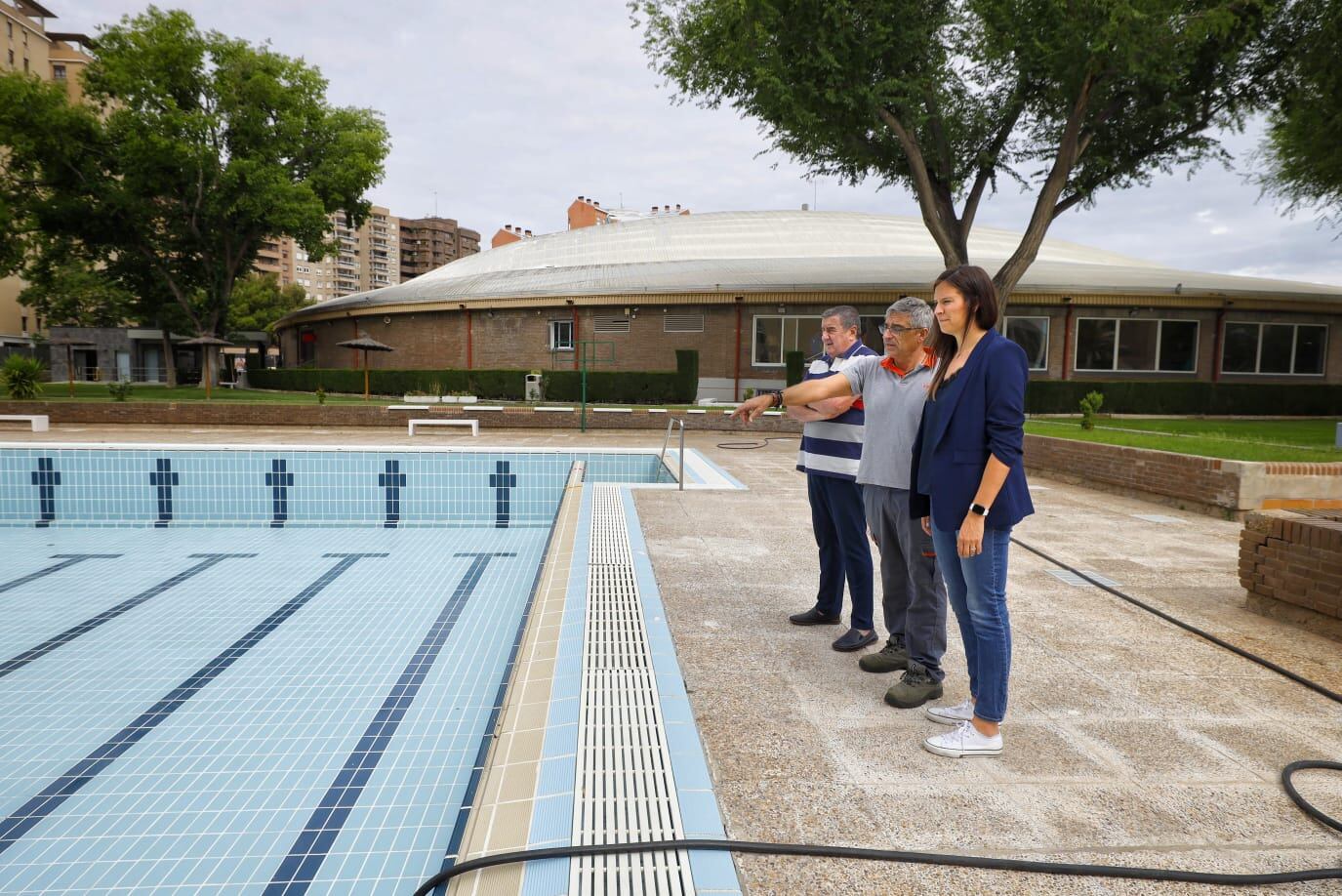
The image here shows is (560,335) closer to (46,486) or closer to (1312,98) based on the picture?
(46,486)

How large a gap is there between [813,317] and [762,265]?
151 inches

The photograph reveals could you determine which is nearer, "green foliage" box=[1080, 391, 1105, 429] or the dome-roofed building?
"green foliage" box=[1080, 391, 1105, 429]

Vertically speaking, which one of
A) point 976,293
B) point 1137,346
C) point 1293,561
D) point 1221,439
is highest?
point 1137,346

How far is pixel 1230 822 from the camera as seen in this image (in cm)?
238

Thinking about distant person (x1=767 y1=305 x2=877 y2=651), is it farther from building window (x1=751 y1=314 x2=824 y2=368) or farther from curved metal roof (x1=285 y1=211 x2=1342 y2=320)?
building window (x1=751 y1=314 x2=824 y2=368)

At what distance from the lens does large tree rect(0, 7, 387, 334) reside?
25.9 meters

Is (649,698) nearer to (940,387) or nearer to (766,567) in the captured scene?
(940,387)

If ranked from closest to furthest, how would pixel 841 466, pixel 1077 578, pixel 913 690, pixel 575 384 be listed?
1. pixel 913 690
2. pixel 841 466
3. pixel 1077 578
4. pixel 575 384

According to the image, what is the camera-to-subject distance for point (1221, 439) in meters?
11.6

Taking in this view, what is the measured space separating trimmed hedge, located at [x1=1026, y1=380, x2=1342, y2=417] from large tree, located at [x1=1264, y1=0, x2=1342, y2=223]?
222 inches

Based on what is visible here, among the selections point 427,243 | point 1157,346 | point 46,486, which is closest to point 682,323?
point 1157,346

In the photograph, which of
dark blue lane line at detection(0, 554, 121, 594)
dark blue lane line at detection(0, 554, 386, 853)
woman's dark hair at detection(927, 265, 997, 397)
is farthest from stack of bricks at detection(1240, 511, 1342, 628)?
dark blue lane line at detection(0, 554, 121, 594)

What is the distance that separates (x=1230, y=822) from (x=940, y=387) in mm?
1725

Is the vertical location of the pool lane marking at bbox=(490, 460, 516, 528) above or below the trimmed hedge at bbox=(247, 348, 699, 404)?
below
